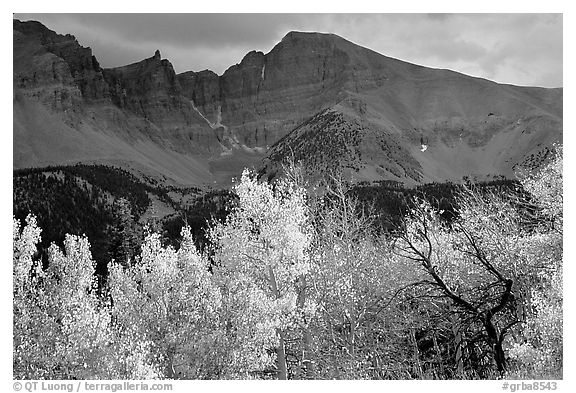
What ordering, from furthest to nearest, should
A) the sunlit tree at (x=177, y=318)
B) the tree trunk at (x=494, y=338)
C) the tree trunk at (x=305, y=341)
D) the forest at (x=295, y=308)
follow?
Result: the sunlit tree at (x=177, y=318) < the tree trunk at (x=305, y=341) < the forest at (x=295, y=308) < the tree trunk at (x=494, y=338)

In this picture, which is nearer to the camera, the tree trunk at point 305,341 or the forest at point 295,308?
the forest at point 295,308

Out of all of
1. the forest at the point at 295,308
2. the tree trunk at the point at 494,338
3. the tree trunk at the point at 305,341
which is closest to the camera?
the tree trunk at the point at 494,338

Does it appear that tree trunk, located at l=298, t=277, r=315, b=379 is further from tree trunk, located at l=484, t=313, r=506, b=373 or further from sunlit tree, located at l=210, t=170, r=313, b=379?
tree trunk, located at l=484, t=313, r=506, b=373

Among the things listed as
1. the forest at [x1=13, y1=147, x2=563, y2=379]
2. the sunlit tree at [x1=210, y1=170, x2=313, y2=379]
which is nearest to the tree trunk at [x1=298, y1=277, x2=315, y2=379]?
the forest at [x1=13, y1=147, x2=563, y2=379]

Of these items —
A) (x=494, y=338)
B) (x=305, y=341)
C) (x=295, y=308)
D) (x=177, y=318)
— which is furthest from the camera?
(x=177, y=318)

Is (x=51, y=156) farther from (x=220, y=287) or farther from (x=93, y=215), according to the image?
(x=220, y=287)

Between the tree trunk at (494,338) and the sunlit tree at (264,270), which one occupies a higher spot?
the sunlit tree at (264,270)

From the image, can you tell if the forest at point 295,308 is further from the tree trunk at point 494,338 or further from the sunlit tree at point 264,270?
the tree trunk at point 494,338

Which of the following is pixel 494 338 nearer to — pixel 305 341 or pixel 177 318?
pixel 305 341

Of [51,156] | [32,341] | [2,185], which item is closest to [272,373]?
[32,341]

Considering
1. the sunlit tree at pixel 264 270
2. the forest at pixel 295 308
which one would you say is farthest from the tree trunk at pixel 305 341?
the sunlit tree at pixel 264 270

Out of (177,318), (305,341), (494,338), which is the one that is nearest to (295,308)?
(305,341)
